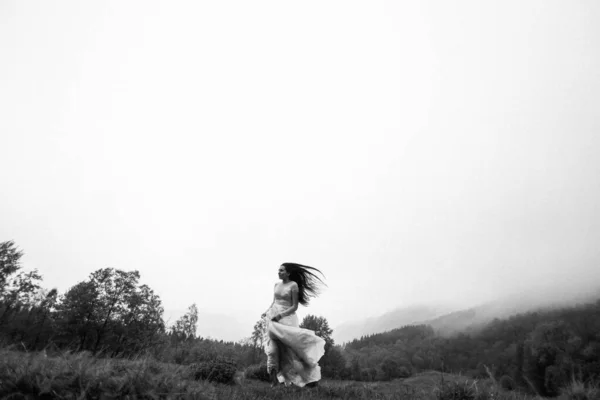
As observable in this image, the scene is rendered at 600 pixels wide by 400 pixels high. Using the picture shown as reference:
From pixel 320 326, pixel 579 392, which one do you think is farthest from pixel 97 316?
pixel 579 392

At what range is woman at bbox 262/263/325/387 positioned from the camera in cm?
793

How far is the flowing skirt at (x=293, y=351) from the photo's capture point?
7.91 meters

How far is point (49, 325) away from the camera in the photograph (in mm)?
39531

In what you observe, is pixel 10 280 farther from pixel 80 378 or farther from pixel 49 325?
pixel 80 378

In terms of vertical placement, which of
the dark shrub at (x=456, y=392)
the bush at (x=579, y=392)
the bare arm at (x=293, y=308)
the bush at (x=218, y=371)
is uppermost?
the bare arm at (x=293, y=308)

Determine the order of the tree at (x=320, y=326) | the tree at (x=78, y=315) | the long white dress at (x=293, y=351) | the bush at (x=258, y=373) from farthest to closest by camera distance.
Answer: the tree at (x=320, y=326) → the tree at (x=78, y=315) → the bush at (x=258, y=373) → the long white dress at (x=293, y=351)

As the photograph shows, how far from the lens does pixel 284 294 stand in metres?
9.09

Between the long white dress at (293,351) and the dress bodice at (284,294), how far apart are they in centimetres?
30

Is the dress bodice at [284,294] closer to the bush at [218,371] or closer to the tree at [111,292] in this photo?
the bush at [218,371]

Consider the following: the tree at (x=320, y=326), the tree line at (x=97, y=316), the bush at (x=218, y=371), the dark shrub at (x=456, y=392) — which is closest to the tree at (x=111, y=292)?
the tree line at (x=97, y=316)

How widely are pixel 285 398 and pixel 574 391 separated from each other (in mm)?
4546

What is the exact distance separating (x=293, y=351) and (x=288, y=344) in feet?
1.10

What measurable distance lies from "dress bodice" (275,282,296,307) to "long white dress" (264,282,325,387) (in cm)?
30

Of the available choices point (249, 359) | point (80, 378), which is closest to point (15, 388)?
point (80, 378)
